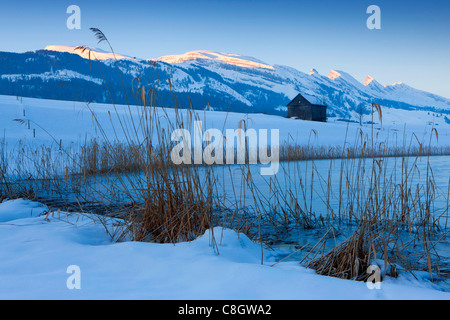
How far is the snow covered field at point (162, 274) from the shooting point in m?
1.28

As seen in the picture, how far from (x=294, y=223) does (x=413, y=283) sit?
1.83 m

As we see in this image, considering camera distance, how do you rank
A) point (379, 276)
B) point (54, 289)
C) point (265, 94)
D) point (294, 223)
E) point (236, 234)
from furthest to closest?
point (265, 94) < point (294, 223) < point (236, 234) < point (379, 276) < point (54, 289)

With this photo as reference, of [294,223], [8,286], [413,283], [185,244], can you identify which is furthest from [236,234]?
[294,223]

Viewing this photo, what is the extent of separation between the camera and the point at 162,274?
1505mm

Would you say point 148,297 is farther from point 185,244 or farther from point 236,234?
point 236,234

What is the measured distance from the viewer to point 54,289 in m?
1.30

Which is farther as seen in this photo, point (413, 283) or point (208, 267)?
point (413, 283)

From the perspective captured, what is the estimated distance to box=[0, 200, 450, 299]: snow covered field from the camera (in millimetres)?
1284

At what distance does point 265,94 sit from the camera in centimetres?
14012

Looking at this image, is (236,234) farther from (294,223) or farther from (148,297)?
(294,223)

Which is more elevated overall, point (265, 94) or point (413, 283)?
point (265, 94)

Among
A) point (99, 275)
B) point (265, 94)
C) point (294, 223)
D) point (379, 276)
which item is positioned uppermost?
point (265, 94)
